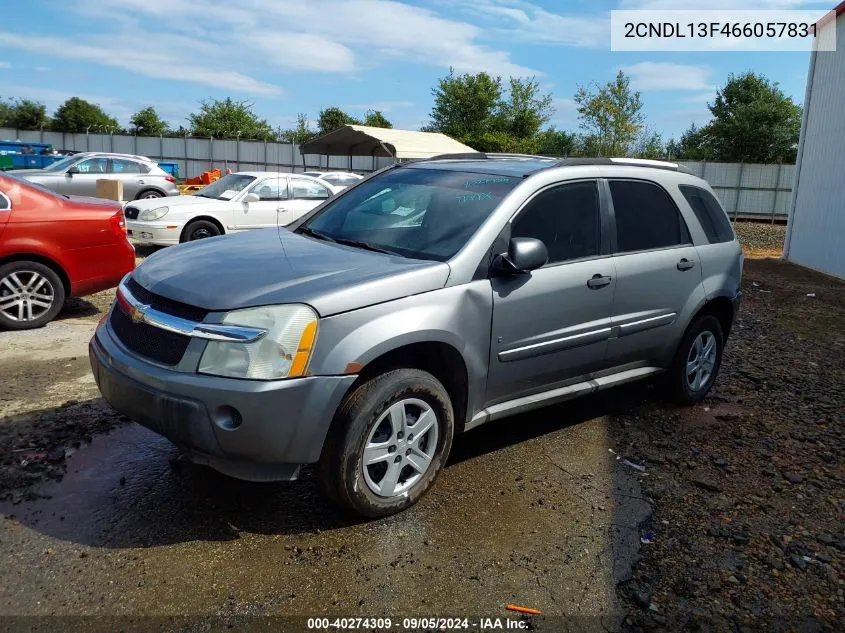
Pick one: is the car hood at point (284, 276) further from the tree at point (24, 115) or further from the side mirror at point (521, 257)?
the tree at point (24, 115)

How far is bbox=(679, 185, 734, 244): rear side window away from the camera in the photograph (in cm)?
517

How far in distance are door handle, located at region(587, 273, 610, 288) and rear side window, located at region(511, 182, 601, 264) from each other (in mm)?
147

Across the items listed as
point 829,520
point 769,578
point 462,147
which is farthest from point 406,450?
point 462,147

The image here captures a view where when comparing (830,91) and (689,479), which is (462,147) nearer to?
(830,91)

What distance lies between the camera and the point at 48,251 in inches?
254

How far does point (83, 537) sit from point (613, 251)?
132 inches

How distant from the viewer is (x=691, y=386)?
17.4 feet

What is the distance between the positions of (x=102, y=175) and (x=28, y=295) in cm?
1201

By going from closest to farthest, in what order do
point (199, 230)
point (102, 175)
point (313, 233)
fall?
point (313, 233), point (199, 230), point (102, 175)

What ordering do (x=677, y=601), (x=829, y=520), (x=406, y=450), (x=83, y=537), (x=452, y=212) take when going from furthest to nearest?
(x=452, y=212), (x=829, y=520), (x=406, y=450), (x=83, y=537), (x=677, y=601)

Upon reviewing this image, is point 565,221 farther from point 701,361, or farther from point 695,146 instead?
point 695,146

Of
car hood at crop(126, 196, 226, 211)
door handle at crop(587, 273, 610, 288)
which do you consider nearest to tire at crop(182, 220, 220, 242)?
car hood at crop(126, 196, 226, 211)

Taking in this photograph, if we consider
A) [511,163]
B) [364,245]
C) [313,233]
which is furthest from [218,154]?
[364,245]

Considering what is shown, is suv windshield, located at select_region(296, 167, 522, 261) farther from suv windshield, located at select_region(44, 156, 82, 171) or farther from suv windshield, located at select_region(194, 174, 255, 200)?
suv windshield, located at select_region(44, 156, 82, 171)
